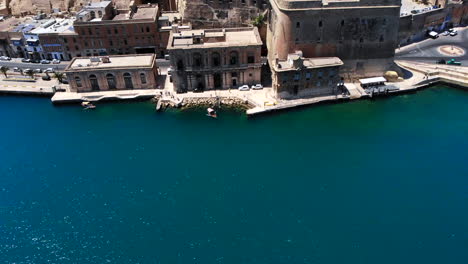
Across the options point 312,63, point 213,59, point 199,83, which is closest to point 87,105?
point 199,83

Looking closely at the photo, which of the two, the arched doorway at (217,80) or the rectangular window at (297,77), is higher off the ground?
the rectangular window at (297,77)

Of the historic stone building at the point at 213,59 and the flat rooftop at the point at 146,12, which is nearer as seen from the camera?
the historic stone building at the point at 213,59

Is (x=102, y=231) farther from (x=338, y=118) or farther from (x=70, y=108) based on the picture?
(x=338, y=118)

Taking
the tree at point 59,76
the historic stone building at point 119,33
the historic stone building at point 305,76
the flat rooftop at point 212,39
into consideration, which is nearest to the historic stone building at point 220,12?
the flat rooftop at point 212,39

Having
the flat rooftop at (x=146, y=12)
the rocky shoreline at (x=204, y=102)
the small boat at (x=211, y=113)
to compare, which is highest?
the flat rooftop at (x=146, y=12)

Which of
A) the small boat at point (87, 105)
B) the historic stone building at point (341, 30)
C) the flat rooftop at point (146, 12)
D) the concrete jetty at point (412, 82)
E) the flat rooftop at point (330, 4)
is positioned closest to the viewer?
the flat rooftop at point (330, 4)

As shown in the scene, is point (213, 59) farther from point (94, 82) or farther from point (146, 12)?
point (146, 12)

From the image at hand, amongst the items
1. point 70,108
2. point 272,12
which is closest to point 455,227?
point 272,12

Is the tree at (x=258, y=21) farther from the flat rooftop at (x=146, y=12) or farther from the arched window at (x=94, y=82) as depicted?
the arched window at (x=94, y=82)
